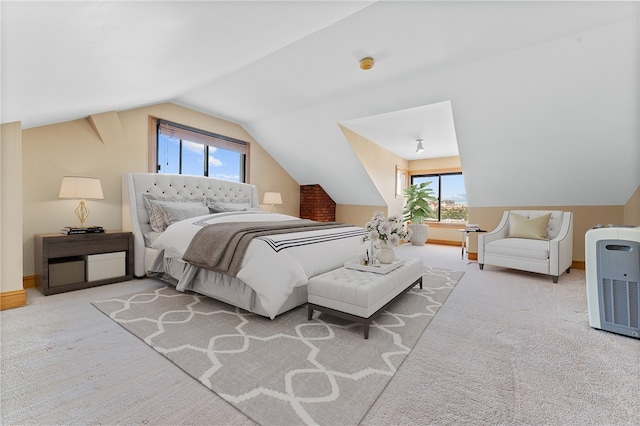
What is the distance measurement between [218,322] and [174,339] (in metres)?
0.35

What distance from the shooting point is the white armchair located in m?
3.46

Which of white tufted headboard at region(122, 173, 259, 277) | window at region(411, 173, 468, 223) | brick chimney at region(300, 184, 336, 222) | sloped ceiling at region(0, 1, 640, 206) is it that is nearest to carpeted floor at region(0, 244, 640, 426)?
white tufted headboard at region(122, 173, 259, 277)

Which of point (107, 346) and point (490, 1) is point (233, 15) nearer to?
point (490, 1)

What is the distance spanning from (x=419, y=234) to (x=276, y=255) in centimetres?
536

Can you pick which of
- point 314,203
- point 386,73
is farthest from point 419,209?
point 386,73

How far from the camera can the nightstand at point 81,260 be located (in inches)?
108

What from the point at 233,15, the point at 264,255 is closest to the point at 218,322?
the point at 264,255

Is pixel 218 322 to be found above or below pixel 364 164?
below

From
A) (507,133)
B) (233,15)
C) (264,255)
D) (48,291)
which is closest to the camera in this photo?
(233,15)

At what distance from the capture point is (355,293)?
1944 millimetres

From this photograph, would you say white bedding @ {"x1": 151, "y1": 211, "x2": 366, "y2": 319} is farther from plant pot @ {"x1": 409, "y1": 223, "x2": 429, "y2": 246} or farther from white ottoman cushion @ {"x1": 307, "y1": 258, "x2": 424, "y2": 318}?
plant pot @ {"x1": 409, "y1": 223, "x2": 429, "y2": 246}

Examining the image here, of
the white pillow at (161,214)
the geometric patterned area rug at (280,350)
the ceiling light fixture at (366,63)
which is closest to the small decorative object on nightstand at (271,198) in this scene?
the white pillow at (161,214)

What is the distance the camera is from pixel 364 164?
5461 millimetres

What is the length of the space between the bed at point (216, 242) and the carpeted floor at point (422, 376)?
744 mm
